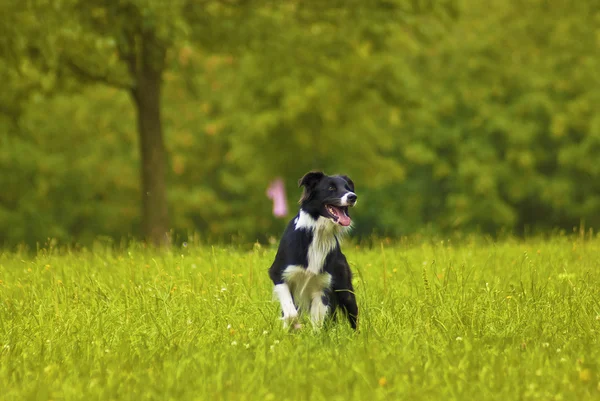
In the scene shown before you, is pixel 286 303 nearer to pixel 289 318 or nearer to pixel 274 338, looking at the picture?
pixel 289 318

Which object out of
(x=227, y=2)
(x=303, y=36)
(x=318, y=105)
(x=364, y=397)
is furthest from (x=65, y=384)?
(x=318, y=105)

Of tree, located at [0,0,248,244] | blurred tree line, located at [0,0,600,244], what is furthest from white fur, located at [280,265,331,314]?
blurred tree line, located at [0,0,600,244]

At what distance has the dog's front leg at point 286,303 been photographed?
6441mm

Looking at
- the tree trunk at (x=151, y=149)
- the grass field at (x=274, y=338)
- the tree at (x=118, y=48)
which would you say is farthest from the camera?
the tree trunk at (x=151, y=149)

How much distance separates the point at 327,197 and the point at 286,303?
89cm

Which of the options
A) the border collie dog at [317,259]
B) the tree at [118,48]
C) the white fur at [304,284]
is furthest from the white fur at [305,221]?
the tree at [118,48]

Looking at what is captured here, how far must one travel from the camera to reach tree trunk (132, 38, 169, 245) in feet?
52.2

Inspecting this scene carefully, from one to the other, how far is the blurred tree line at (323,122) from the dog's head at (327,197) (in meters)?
9.33

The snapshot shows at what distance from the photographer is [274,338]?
6.36 meters

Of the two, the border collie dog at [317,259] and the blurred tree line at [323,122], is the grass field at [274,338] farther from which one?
the blurred tree line at [323,122]

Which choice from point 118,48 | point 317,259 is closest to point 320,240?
point 317,259

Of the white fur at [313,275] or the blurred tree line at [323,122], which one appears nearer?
the white fur at [313,275]

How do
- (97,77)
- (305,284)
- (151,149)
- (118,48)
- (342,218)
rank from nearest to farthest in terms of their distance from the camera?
(342,218) < (305,284) < (118,48) < (97,77) < (151,149)

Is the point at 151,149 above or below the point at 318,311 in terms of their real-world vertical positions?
above
